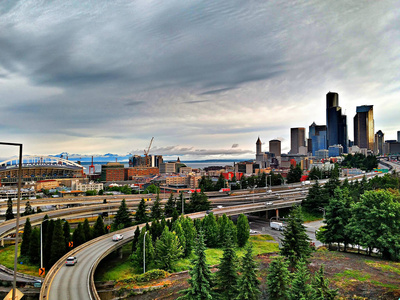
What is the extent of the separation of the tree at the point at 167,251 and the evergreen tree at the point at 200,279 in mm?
15563

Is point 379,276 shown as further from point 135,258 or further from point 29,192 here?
point 29,192

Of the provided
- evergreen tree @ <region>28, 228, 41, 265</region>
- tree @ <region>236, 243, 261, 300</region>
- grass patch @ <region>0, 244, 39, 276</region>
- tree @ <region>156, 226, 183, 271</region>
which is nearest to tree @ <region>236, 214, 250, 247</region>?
tree @ <region>156, 226, 183, 271</region>

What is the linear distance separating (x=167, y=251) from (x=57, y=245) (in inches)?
657

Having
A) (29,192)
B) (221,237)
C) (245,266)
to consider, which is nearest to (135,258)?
(221,237)

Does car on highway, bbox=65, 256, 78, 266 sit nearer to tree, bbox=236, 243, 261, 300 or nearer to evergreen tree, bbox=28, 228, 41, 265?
evergreen tree, bbox=28, 228, 41, 265

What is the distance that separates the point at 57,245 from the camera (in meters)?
39.4

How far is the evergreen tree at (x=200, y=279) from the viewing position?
2186 cm

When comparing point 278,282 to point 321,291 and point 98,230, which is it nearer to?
point 321,291

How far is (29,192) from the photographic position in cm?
12825

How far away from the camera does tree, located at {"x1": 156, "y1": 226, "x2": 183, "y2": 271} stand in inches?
1462

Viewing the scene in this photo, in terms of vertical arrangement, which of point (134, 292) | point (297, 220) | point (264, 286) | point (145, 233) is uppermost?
point (297, 220)

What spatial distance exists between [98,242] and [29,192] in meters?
107

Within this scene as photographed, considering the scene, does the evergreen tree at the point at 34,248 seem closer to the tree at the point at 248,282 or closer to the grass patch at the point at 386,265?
the tree at the point at 248,282

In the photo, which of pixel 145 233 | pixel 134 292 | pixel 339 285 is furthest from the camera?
pixel 145 233
